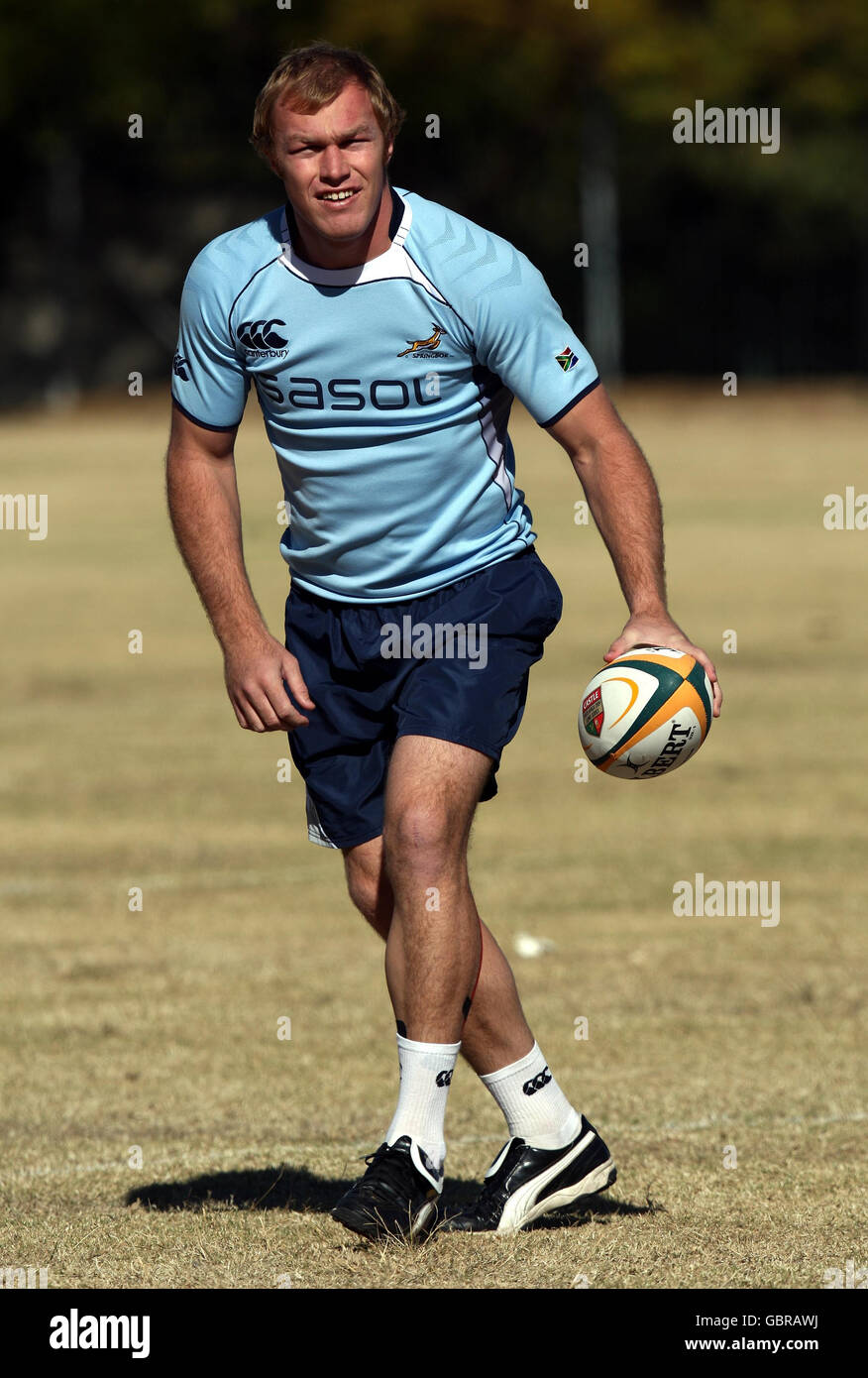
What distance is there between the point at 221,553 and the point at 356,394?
0.58 meters

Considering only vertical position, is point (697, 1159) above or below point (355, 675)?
below

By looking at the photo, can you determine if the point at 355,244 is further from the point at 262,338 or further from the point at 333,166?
the point at 262,338

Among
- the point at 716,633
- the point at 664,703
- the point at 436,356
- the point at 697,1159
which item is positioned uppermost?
the point at 436,356

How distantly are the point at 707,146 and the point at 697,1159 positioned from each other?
4583cm

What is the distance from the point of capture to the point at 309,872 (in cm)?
1098

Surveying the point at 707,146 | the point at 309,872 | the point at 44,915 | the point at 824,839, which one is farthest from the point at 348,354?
the point at 707,146

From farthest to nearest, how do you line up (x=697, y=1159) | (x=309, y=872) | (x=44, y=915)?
(x=309, y=872), (x=44, y=915), (x=697, y=1159)

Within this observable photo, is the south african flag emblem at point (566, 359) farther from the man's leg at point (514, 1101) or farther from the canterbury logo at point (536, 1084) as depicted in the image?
the canterbury logo at point (536, 1084)

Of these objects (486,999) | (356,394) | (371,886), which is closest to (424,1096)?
(486,999)

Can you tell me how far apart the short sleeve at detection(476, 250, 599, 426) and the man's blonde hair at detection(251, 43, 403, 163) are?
458mm

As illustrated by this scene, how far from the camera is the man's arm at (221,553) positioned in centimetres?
536

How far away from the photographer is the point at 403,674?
5.34 metres

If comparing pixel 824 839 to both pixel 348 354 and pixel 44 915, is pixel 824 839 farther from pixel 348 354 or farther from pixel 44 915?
pixel 348 354
